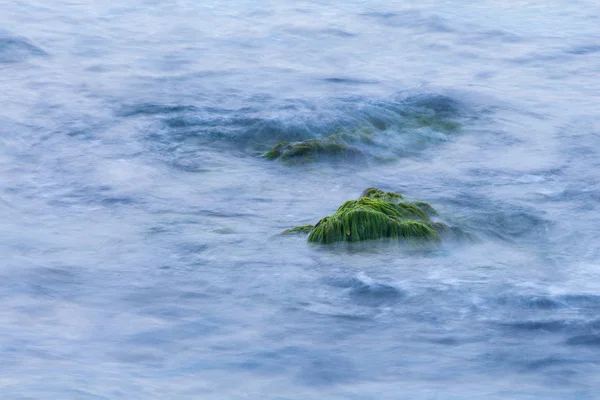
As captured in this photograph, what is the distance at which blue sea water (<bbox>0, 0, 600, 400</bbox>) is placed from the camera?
601 cm

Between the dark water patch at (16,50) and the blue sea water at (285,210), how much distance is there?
0.18 feet

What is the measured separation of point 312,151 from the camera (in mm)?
9922

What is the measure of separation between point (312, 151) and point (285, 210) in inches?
56.7

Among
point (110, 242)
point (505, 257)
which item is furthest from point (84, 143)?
point (505, 257)

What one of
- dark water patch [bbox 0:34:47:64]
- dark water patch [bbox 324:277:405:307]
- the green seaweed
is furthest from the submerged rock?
dark water patch [bbox 0:34:47:64]

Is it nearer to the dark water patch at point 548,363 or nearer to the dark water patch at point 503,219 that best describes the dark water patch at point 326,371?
the dark water patch at point 548,363

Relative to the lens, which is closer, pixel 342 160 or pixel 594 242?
pixel 594 242

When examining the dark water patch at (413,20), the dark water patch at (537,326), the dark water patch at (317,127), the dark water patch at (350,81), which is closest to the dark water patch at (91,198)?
the dark water patch at (317,127)

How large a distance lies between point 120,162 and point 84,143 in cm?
76

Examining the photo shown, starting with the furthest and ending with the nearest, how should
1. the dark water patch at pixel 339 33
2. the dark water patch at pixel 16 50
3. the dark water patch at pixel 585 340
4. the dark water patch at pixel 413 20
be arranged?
the dark water patch at pixel 413 20
the dark water patch at pixel 339 33
the dark water patch at pixel 16 50
the dark water patch at pixel 585 340

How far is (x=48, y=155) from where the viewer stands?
9930mm

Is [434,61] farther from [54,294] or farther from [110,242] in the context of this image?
[54,294]

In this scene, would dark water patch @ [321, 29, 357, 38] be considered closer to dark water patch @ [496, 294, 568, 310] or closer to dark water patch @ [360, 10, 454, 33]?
dark water patch @ [360, 10, 454, 33]

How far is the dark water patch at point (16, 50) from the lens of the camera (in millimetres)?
13719
